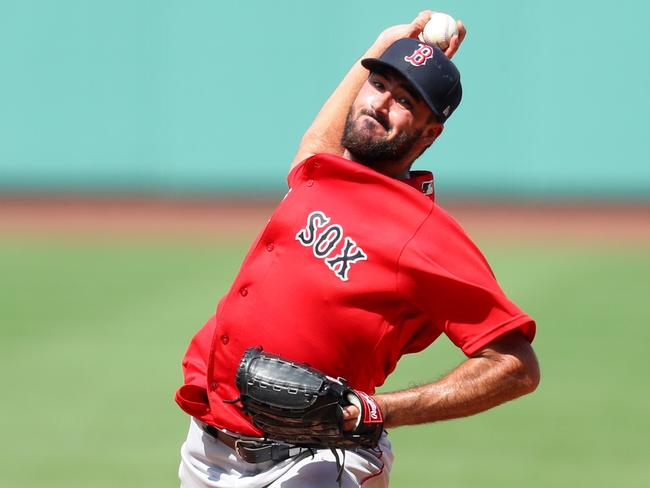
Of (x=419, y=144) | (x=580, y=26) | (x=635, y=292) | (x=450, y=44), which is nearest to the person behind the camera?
(x=419, y=144)

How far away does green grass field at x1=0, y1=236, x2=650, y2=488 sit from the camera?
21.4 feet

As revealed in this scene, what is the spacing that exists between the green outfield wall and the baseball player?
13.8 m

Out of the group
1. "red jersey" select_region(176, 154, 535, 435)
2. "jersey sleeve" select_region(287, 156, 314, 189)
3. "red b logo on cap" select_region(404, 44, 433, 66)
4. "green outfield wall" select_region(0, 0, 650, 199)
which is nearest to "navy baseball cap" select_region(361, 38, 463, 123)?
"red b logo on cap" select_region(404, 44, 433, 66)

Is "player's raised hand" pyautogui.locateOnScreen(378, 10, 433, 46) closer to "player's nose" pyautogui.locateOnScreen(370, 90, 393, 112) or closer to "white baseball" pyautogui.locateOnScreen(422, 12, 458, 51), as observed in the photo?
"white baseball" pyautogui.locateOnScreen(422, 12, 458, 51)

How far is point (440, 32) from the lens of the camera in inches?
157

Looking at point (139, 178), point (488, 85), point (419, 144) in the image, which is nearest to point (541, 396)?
point (419, 144)

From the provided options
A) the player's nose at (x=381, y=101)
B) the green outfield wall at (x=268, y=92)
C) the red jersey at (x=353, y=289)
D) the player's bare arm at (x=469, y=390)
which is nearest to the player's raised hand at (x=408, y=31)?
the player's nose at (x=381, y=101)

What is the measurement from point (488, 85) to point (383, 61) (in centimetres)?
1418

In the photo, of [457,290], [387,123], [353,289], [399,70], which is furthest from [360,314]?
[399,70]

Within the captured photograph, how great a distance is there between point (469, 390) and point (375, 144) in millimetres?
826

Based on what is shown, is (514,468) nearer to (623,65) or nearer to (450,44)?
(450,44)

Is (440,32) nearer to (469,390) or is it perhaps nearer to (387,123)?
(387,123)

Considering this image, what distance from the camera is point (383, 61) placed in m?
3.54

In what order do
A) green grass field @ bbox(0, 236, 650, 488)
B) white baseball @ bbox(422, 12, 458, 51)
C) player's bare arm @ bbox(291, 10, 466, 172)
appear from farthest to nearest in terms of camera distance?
green grass field @ bbox(0, 236, 650, 488)
player's bare arm @ bbox(291, 10, 466, 172)
white baseball @ bbox(422, 12, 458, 51)
